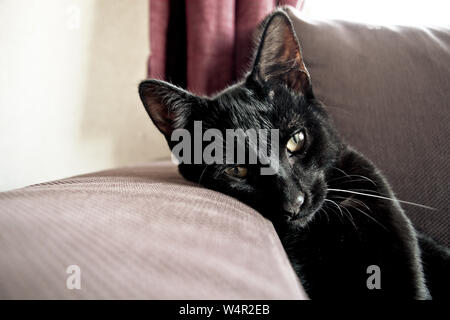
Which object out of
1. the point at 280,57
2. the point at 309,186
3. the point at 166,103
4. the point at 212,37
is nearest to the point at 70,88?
the point at 212,37

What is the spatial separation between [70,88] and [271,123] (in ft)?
4.39

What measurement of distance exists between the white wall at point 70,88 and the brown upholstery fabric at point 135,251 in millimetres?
1231

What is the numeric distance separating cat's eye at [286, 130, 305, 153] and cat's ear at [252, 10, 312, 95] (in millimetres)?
155

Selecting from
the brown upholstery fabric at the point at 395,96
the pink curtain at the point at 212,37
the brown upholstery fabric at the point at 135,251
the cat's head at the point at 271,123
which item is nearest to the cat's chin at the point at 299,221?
the cat's head at the point at 271,123

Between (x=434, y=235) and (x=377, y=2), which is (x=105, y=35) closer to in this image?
(x=377, y=2)

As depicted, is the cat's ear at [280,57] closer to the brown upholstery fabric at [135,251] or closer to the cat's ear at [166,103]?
the cat's ear at [166,103]

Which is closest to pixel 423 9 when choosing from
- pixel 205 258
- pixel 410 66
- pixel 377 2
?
pixel 377 2

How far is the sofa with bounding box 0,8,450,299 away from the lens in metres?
0.29

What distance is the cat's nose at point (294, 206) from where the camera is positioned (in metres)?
0.59

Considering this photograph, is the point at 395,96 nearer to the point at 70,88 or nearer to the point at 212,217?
the point at 212,217

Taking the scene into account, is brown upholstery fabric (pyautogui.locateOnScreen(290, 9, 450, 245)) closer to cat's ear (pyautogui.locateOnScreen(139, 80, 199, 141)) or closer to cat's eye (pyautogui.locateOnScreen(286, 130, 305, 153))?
cat's eye (pyautogui.locateOnScreen(286, 130, 305, 153))

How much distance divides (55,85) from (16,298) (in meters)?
1.53

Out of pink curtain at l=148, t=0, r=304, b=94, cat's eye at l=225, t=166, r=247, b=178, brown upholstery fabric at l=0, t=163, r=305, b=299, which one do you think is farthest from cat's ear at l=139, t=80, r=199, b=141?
pink curtain at l=148, t=0, r=304, b=94

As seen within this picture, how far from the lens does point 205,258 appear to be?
0.33 metres
